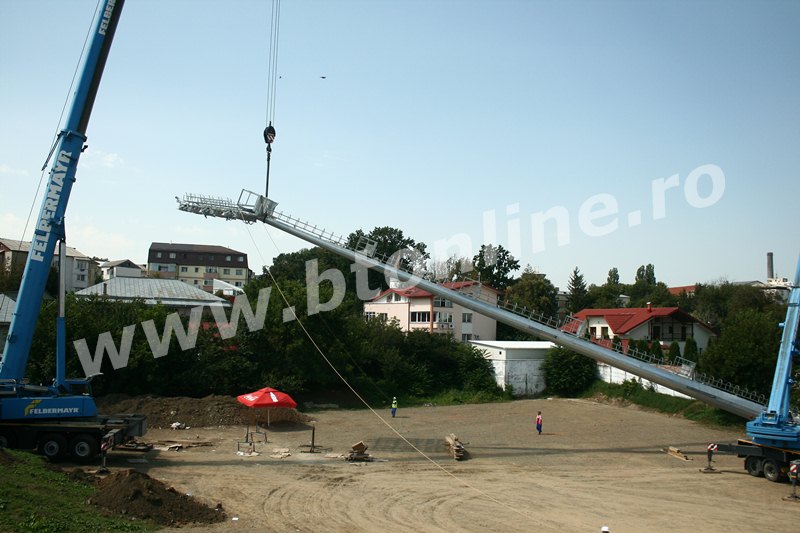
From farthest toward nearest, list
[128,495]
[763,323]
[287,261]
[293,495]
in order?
[287,261], [763,323], [293,495], [128,495]

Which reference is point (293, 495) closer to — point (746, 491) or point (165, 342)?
point (746, 491)

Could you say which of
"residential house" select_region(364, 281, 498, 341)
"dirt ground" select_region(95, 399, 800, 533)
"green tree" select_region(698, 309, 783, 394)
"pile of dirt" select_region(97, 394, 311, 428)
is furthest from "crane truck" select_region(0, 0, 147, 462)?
"residential house" select_region(364, 281, 498, 341)

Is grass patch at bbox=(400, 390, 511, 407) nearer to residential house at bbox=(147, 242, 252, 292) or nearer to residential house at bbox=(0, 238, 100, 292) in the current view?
residential house at bbox=(0, 238, 100, 292)

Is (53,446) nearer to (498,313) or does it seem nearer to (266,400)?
(266,400)

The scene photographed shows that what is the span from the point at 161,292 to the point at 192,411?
2680 centimetres

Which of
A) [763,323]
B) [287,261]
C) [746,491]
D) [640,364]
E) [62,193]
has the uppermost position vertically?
[287,261]

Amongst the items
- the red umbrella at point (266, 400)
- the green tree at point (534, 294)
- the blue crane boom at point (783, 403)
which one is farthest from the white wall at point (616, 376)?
the red umbrella at point (266, 400)

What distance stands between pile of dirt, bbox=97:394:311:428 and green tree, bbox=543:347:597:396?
21563 mm

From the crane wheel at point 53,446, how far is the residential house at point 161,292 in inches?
1186

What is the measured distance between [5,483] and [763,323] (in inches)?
1284

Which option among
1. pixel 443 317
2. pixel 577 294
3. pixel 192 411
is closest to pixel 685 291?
pixel 577 294

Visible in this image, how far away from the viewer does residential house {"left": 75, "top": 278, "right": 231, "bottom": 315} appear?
49000mm

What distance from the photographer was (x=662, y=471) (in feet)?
67.9

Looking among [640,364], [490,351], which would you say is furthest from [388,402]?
[640,364]
